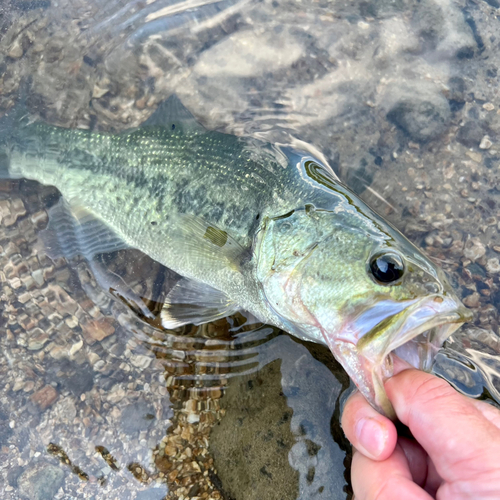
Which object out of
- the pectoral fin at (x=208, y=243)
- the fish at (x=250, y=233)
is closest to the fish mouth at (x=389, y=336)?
the fish at (x=250, y=233)

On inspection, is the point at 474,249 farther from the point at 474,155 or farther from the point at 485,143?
the point at 485,143

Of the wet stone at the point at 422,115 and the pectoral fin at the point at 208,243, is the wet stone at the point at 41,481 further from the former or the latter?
the wet stone at the point at 422,115

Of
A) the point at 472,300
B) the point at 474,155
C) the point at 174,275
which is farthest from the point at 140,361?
the point at 474,155

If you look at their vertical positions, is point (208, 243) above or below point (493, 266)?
above

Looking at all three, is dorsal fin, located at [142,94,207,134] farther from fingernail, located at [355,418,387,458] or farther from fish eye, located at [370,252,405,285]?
fingernail, located at [355,418,387,458]

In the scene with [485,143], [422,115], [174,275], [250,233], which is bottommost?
[174,275]

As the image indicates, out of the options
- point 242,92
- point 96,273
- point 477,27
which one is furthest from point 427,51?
point 96,273

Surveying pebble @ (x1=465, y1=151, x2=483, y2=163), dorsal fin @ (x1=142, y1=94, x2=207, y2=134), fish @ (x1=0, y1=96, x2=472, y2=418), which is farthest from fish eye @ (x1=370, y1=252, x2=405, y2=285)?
pebble @ (x1=465, y1=151, x2=483, y2=163)
